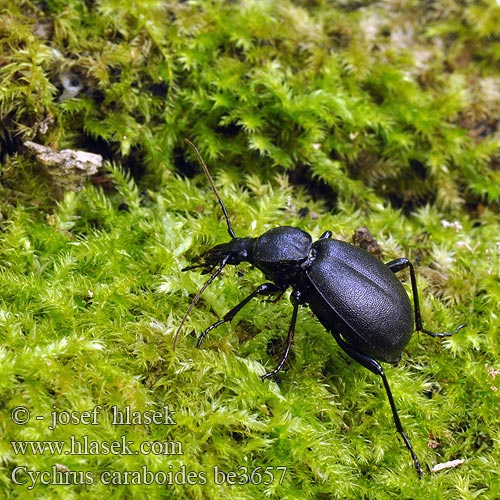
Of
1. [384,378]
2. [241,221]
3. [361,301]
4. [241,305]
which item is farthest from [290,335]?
[241,221]

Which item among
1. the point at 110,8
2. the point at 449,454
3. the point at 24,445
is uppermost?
the point at 110,8

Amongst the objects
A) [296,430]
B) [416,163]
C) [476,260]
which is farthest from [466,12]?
[296,430]

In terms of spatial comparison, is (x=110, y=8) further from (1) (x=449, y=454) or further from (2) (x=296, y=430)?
(1) (x=449, y=454)

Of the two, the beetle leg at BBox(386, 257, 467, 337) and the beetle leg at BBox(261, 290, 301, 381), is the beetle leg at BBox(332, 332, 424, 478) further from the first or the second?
the beetle leg at BBox(386, 257, 467, 337)

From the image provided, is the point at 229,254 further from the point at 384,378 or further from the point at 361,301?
the point at 384,378

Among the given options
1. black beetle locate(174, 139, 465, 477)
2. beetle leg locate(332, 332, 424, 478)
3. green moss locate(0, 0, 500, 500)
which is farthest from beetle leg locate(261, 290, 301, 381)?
beetle leg locate(332, 332, 424, 478)

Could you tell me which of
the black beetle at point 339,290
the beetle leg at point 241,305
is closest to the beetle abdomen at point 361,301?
the black beetle at point 339,290

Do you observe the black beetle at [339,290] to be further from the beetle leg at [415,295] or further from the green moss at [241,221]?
the green moss at [241,221]
